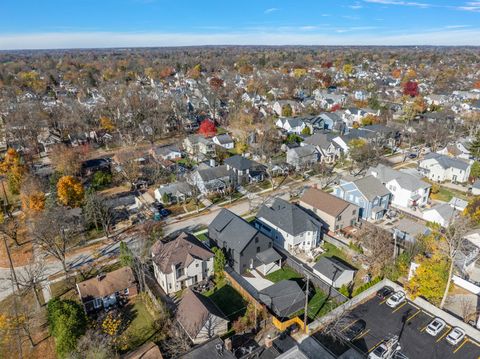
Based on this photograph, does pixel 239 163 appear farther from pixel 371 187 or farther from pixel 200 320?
pixel 200 320

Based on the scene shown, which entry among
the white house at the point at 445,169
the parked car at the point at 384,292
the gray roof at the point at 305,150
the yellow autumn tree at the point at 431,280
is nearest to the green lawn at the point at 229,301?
the parked car at the point at 384,292

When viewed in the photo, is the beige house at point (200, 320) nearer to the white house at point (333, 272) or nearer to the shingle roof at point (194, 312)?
the shingle roof at point (194, 312)

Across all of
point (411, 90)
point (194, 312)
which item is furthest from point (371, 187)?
point (411, 90)

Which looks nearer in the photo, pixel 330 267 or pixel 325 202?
pixel 330 267

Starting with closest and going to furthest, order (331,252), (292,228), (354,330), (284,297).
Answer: (354,330) → (284,297) → (292,228) → (331,252)

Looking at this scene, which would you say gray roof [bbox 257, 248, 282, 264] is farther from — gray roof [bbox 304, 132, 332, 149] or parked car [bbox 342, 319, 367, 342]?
gray roof [bbox 304, 132, 332, 149]

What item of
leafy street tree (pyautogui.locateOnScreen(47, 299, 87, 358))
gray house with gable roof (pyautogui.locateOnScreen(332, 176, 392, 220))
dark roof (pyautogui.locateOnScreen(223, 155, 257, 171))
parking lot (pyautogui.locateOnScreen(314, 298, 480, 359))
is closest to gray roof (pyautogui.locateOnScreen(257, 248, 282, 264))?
parking lot (pyautogui.locateOnScreen(314, 298, 480, 359))

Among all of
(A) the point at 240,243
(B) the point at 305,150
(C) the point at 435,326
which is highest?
(B) the point at 305,150

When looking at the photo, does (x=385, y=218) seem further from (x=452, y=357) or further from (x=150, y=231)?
(x=150, y=231)

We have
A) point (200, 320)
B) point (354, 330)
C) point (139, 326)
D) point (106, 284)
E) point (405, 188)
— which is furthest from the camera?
point (405, 188)
